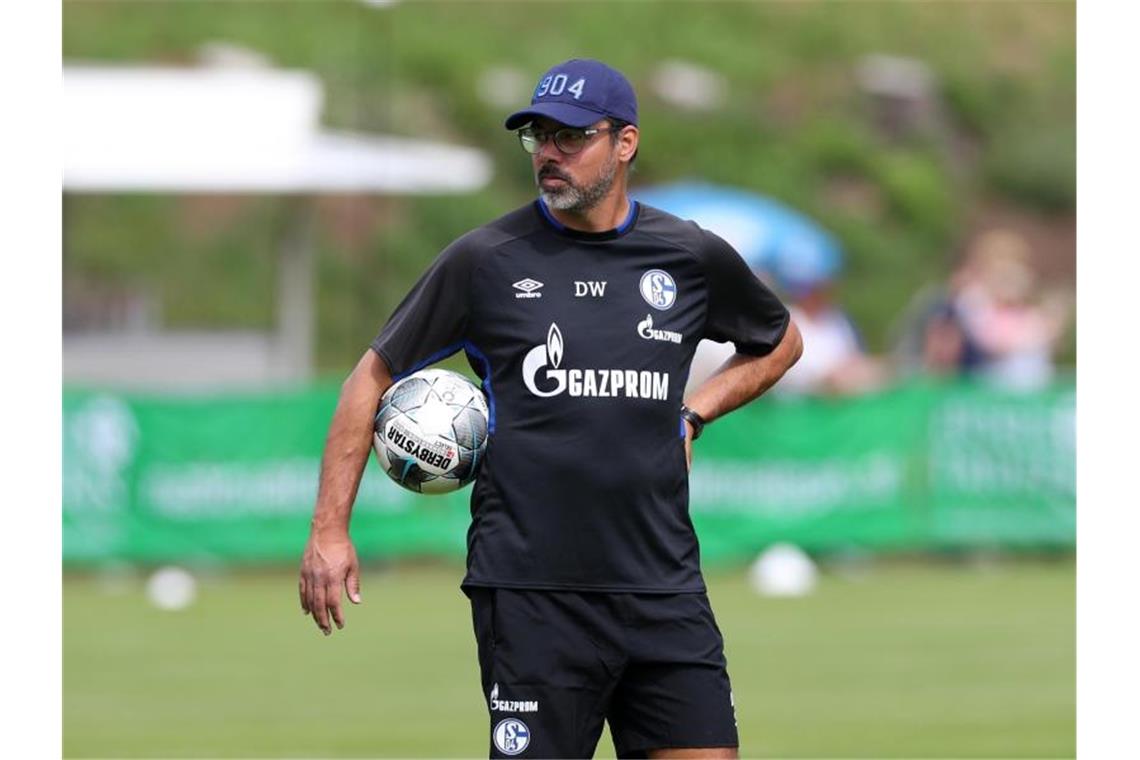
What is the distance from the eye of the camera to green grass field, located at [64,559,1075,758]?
1146cm

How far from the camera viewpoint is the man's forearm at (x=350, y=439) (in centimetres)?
689

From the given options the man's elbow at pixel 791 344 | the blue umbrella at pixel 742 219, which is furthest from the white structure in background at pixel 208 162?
the man's elbow at pixel 791 344

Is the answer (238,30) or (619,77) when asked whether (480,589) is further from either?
(238,30)

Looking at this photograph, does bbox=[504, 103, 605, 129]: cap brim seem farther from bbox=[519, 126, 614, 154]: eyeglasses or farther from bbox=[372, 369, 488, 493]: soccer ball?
bbox=[372, 369, 488, 493]: soccer ball

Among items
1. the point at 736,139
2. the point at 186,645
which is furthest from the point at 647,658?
the point at 736,139

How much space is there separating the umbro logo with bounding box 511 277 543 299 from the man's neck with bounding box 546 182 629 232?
23cm

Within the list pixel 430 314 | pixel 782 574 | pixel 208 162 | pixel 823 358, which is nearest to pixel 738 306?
pixel 430 314

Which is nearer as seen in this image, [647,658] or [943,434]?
[647,658]

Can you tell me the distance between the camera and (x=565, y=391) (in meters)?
6.89

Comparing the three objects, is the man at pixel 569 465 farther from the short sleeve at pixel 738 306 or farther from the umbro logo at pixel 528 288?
the short sleeve at pixel 738 306

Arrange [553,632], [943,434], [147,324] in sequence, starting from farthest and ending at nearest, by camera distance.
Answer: [147,324] < [943,434] < [553,632]

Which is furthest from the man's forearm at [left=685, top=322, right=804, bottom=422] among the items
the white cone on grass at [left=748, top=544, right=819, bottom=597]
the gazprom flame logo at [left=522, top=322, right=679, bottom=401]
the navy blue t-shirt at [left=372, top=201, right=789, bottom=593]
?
the white cone on grass at [left=748, top=544, right=819, bottom=597]

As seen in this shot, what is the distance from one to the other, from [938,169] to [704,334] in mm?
37800

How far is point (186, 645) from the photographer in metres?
15.6
